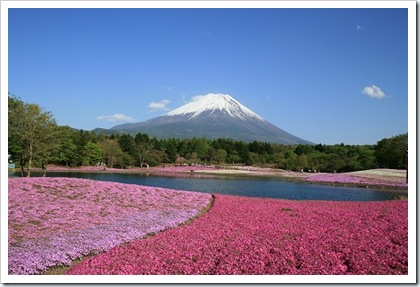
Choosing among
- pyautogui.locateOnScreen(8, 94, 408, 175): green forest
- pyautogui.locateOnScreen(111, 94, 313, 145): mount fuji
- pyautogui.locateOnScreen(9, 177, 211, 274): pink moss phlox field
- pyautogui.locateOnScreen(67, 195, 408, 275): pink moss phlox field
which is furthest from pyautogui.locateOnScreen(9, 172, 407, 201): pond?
pyautogui.locateOnScreen(111, 94, 313, 145): mount fuji

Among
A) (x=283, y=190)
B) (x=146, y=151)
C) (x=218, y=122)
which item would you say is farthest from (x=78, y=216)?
(x=218, y=122)

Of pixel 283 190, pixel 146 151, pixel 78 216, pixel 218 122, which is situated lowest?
pixel 283 190

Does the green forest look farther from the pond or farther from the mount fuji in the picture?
the mount fuji

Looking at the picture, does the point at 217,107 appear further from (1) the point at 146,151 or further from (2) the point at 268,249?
(2) the point at 268,249

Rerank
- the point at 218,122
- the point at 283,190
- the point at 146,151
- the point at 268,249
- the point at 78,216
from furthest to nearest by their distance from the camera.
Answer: the point at 218,122, the point at 146,151, the point at 283,190, the point at 78,216, the point at 268,249

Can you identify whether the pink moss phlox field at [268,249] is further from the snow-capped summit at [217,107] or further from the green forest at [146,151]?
the snow-capped summit at [217,107]

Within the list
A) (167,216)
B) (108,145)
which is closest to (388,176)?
(167,216)

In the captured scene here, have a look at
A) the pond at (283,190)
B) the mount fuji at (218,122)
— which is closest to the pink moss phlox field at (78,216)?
the pond at (283,190)
